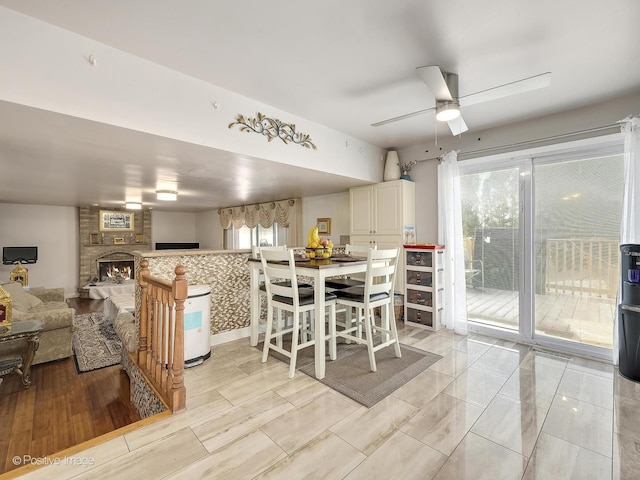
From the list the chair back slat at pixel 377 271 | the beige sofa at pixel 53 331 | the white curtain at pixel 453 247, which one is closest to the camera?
the chair back slat at pixel 377 271

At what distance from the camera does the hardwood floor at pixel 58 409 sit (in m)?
2.16

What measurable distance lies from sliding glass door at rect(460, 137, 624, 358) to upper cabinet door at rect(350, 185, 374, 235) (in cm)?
124

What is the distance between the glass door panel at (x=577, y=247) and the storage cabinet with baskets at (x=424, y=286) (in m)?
1.02

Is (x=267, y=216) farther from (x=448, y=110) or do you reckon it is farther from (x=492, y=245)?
(x=448, y=110)

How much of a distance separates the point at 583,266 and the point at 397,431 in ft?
8.93

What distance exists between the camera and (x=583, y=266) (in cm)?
309

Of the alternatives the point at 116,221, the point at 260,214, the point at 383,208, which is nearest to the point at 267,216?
the point at 260,214

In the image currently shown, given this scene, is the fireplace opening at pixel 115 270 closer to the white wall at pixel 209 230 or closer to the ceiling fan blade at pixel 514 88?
the white wall at pixel 209 230

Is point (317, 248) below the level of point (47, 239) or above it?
below

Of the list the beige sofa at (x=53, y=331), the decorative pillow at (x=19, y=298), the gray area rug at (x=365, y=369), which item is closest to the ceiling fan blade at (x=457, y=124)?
the gray area rug at (x=365, y=369)

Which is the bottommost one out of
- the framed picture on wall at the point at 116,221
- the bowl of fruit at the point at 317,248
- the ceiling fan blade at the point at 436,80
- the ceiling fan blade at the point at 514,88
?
the bowl of fruit at the point at 317,248

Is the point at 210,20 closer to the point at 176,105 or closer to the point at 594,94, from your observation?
the point at 176,105

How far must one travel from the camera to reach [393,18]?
1771 mm

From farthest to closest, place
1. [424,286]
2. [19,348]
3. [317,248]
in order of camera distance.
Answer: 1. [424,286]
2. [19,348]
3. [317,248]
